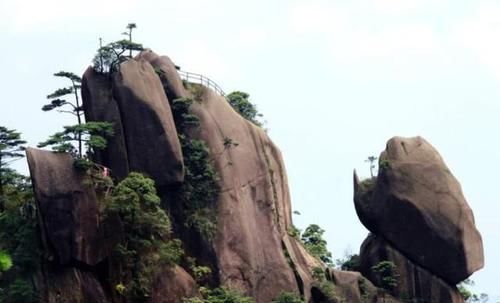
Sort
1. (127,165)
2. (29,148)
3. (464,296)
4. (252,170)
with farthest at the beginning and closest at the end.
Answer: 1. (464,296)
2. (252,170)
3. (127,165)
4. (29,148)

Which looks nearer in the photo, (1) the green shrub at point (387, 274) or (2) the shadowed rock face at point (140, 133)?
(2) the shadowed rock face at point (140, 133)

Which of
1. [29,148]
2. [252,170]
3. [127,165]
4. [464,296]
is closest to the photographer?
[29,148]

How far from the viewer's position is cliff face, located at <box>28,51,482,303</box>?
88.3ft

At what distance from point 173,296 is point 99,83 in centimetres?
816

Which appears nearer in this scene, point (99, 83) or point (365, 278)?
point (99, 83)

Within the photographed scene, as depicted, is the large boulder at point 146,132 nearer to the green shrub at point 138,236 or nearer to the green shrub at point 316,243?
the green shrub at point 138,236

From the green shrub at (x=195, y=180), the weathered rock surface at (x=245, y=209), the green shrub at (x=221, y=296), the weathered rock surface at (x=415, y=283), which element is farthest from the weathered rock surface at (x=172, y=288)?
the weathered rock surface at (x=415, y=283)

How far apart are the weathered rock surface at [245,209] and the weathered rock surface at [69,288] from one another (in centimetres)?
499

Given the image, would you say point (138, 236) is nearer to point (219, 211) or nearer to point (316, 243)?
point (219, 211)

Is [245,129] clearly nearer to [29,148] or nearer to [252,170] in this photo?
[252,170]

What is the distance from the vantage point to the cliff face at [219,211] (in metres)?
26.9

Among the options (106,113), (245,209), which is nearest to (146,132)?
(106,113)

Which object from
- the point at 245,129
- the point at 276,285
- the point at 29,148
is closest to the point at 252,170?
the point at 245,129

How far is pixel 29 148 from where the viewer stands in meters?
27.2
